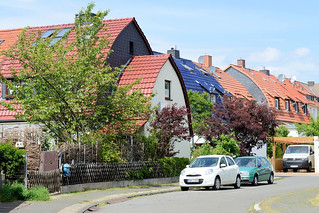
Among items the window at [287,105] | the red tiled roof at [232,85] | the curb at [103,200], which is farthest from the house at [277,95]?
the curb at [103,200]

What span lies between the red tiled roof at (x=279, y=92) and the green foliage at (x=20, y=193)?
180ft

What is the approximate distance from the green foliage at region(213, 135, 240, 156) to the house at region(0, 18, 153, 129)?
7.75m

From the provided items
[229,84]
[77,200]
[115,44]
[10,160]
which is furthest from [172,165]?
[229,84]

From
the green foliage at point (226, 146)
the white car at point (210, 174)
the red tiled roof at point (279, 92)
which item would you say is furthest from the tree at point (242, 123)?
the red tiled roof at point (279, 92)

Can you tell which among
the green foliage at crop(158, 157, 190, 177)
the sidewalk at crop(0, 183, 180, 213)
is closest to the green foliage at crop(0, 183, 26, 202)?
the sidewalk at crop(0, 183, 180, 213)

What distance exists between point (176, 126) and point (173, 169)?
240cm

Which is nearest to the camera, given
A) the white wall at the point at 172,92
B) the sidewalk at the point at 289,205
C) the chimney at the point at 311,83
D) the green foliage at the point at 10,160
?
the sidewalk at the point at 289,205

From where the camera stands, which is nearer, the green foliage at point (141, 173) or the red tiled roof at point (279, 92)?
the green foliage at point (141, 173)

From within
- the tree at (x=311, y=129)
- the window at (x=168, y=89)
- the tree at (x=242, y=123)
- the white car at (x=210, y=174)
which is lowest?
the white car at (x=210, y=174)

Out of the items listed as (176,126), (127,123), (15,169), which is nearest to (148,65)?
(176,126)

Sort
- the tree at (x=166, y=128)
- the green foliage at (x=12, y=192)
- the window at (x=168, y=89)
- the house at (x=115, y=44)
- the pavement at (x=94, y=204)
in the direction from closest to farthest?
the pavement at (x=94, y=204)
the green foliage at (x=12, y=192)
the tree at (x=166, y=128)
the house at (x=115, y=44)
the window at (x=168, y=89)

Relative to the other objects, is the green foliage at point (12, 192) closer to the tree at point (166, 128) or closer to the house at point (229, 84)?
the tree at point (166, 128)

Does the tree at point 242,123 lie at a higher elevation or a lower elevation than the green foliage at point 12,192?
higher

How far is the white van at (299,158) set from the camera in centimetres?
4822
